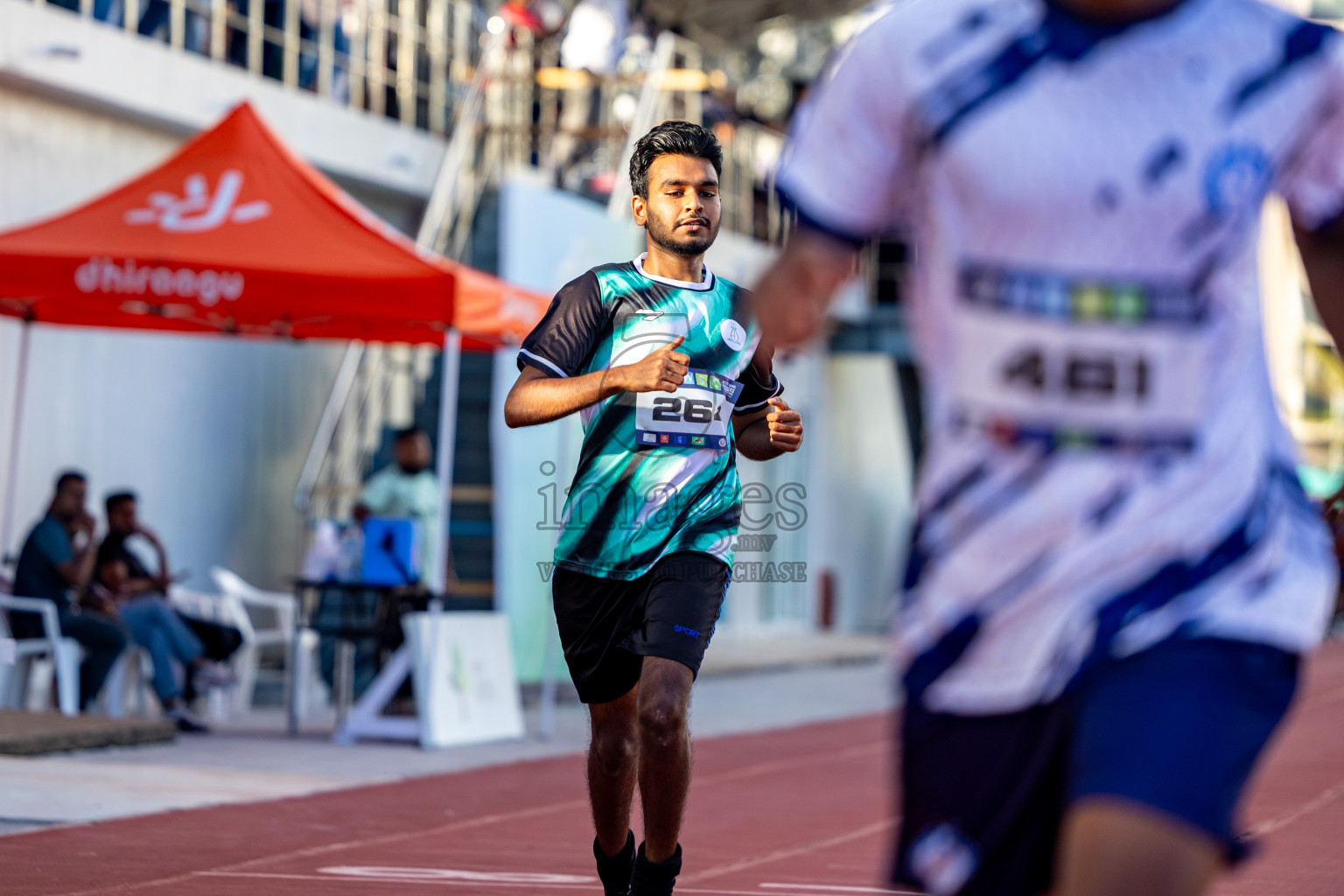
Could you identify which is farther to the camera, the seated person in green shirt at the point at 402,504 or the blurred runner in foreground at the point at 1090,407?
the seated person in green shirt at the point at 402,504

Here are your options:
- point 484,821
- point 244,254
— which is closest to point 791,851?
point 484,821

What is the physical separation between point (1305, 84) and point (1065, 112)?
33 cm

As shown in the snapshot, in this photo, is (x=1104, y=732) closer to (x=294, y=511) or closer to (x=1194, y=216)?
(x=1194, y=216)

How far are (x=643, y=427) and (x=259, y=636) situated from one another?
9.13 meters

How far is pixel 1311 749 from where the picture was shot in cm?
1276

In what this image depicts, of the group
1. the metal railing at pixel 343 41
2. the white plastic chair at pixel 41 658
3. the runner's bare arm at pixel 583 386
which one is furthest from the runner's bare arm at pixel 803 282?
the metal railing at pixel 343 41

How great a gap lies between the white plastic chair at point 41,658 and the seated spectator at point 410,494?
7.61ft

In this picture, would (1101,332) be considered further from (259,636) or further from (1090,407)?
(259,636)

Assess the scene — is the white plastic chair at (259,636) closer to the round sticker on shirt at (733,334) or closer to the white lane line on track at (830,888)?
the white lane line on track at (830,888)

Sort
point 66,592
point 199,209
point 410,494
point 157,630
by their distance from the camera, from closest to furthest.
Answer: point 199,209, point 66,592, point 157,630, point 410,494

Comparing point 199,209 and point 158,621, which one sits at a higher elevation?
point 199,209

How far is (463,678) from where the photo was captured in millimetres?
11977

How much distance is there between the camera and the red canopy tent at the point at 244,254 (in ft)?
35.0

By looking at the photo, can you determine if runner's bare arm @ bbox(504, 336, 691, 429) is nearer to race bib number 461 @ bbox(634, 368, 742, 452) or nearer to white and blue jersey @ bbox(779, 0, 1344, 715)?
race bib number 461 @ bbox(634, 368, 742, 452)
